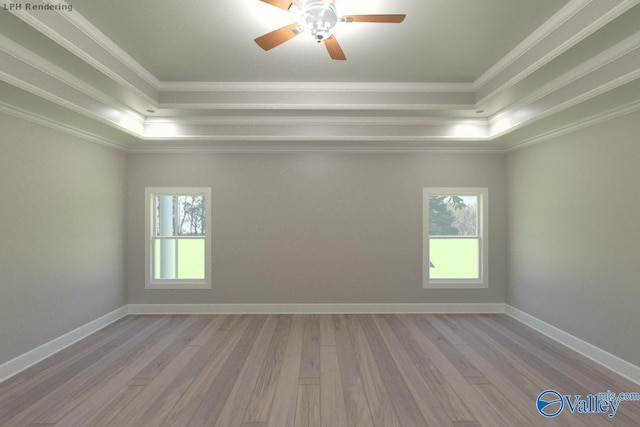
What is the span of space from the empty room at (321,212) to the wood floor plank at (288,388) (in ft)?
0.10

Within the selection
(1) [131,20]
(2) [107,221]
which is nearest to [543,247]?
(1) [131,20]

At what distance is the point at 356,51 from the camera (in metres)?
2.87

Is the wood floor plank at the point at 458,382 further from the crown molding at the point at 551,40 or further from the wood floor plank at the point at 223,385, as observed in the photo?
the crown molding at the point at 551,40

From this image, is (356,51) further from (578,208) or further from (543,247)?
(543,247)

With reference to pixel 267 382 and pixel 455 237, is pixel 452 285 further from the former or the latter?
pixel 267 382

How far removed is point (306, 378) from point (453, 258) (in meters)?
3.04

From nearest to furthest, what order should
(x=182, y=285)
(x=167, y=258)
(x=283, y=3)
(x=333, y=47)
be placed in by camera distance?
(x=283, y=3), (x=333, y=47), (x=182, y=285), (x=167, y=258)

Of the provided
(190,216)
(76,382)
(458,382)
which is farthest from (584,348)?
(190,216)

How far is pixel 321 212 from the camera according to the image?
4.73 meters

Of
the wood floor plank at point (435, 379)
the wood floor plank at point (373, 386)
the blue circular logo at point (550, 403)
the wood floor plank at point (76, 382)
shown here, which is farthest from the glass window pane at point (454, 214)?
the wood floor plank at point (76, 382)

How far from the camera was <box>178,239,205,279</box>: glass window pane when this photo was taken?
16.1 ft

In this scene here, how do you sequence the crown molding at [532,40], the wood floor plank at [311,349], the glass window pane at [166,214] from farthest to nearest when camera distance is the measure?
the glass window pane at [166,214] < the wood floor plank at [311,349] < the crown molding at [532,40]

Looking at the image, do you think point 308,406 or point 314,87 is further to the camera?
point 314,87

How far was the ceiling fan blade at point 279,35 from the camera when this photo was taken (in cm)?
202
